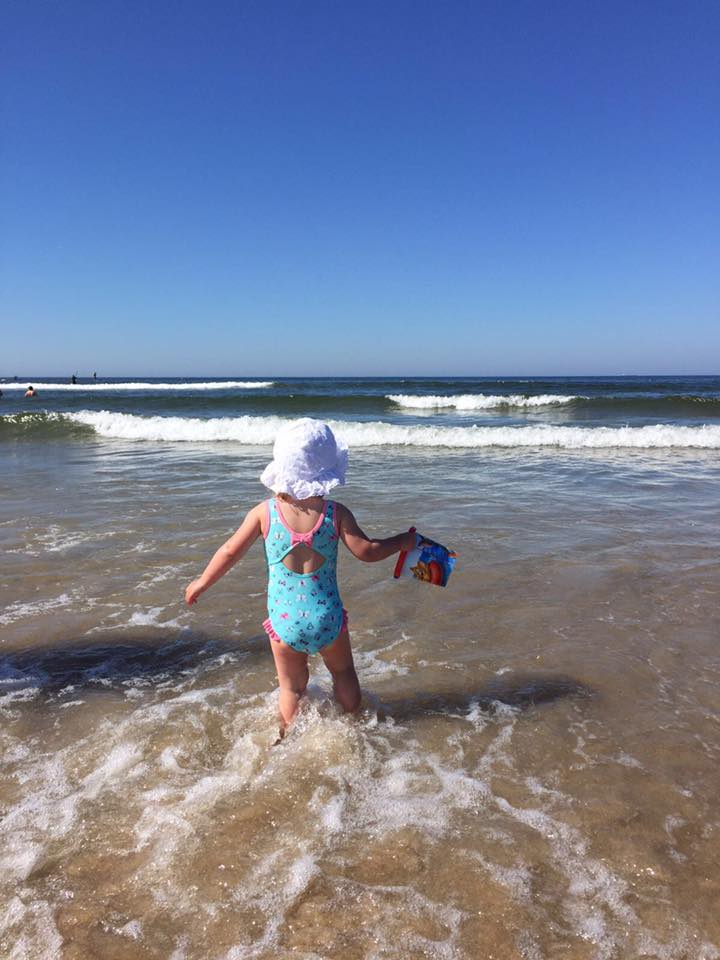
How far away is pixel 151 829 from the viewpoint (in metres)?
2.55

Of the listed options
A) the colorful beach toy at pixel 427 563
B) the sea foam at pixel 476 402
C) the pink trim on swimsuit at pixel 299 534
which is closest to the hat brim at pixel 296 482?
the pink trim on swimsuit at pixel 299 534

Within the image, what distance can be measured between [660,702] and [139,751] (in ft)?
9.57

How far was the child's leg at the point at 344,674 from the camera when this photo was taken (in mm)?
3293

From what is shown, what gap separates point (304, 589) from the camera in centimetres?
318

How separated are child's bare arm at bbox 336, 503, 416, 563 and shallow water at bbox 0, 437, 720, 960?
95 cm

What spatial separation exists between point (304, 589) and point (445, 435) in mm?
14951

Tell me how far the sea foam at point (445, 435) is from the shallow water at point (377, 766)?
35.1ft

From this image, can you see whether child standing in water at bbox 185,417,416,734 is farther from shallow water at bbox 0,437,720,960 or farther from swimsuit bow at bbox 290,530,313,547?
shallow water at bbox 0,437,720,960

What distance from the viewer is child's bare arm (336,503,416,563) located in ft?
10.2

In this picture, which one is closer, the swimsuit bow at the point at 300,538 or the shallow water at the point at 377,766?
the shallow water at the point at 377,766

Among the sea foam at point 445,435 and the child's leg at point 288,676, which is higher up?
the sea foam at point 445,435

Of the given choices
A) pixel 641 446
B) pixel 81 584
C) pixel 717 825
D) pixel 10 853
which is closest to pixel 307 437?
pixel 10 853

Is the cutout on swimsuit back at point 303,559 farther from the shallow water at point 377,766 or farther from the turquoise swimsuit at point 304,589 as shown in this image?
the shallow water at point 377,766

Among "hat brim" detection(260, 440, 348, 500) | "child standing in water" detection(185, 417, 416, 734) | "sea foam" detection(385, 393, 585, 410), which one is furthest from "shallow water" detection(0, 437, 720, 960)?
"sea foam" detection(385, 393, 585, 410)
